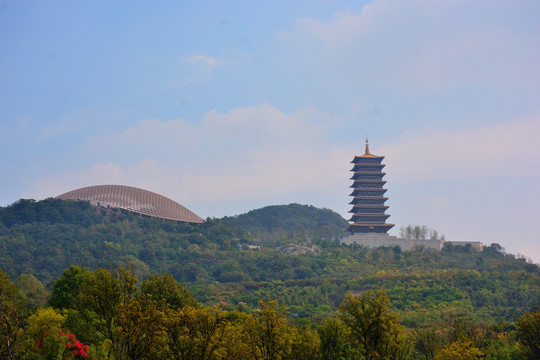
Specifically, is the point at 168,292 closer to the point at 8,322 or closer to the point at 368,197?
the point at 8,322

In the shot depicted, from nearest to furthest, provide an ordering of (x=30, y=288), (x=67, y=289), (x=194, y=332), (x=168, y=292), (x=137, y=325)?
(x=137, y=325), (x=194, y=332), (x=67, y=289), (x=168, y=292), (x=30, y=288)

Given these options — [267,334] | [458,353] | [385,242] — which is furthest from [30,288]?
[385,242]

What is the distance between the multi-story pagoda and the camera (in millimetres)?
124062

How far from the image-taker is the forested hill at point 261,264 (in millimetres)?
79750

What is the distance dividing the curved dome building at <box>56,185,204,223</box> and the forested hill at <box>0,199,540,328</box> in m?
3.21

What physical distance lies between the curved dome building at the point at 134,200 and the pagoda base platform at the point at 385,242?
30229mm

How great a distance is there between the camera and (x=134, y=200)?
435 feet

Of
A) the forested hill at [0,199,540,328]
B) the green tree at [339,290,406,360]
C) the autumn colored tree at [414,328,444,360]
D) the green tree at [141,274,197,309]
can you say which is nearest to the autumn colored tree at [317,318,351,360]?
the green tree at [339,290,406,360]

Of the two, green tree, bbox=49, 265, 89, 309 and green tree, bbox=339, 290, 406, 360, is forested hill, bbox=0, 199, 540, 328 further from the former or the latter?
green tree, bbox=339, 290, 406, 360

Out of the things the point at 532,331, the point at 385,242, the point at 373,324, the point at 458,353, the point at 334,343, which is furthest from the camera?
the point at 385,242

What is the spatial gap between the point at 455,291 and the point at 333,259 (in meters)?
28.1

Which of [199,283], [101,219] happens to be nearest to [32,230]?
[101,219]

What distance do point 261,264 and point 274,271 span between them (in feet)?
14.6

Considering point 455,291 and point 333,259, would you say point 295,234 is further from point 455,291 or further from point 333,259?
point 455,291
